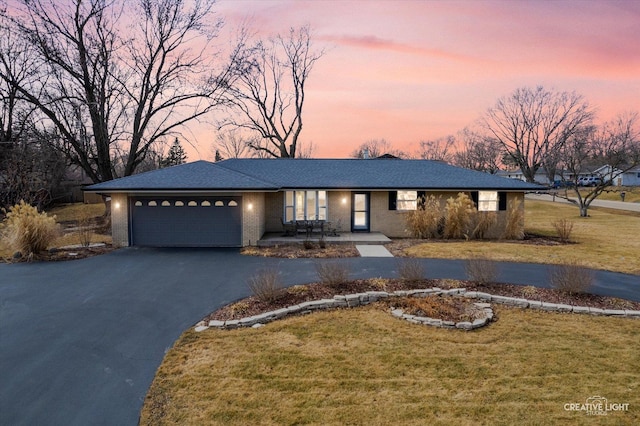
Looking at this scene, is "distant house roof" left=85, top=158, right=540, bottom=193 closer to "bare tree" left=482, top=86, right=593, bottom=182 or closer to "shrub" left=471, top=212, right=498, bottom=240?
"shrub" left=471, top=212, right=498, bottom=240

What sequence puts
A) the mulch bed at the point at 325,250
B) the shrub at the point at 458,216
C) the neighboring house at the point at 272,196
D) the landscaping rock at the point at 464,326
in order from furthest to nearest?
the shrub at the point at 458,216 < the neighboring house at the point at 272,196 < the mulch bed at the point at 325,250 < the landscaping rock at the point at 464,326

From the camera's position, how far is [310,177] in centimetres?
1806

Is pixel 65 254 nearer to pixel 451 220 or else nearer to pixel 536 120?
pixel 451 220

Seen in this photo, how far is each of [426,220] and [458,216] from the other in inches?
58.9

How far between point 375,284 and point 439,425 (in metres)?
5.06

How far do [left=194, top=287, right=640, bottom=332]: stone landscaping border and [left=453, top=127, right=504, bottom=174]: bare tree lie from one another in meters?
56.5

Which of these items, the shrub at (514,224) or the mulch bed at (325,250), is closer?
the mulch bed at (325,250)

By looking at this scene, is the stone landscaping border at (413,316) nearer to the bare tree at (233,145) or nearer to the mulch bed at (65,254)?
the mulch bed at (65,254)

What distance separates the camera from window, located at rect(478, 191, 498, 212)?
17.2 m

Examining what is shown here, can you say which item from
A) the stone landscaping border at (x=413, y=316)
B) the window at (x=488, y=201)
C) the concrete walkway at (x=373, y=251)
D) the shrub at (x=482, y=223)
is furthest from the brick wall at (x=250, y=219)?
the window at (x=488, y=201)

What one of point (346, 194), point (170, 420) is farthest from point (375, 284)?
point (346, 194)

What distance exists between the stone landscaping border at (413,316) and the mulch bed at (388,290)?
321 millimetres

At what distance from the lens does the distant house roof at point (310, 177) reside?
14578 mm

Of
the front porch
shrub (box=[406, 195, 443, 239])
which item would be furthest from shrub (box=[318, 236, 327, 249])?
shrub (box=[406, 195, 443, 239])
